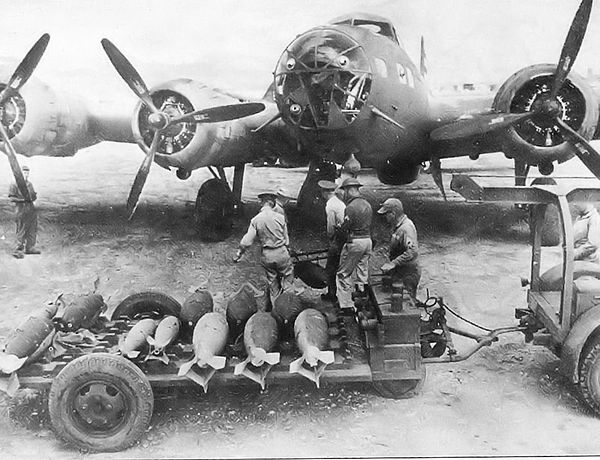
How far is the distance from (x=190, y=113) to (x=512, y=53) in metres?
3.91

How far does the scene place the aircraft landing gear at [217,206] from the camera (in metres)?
8.41

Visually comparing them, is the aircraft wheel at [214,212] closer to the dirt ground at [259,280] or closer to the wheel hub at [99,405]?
the dirt ground at [259,280]

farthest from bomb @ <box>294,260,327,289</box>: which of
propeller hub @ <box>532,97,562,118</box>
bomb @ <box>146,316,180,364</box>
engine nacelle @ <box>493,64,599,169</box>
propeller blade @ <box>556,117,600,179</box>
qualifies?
propeller blade @ <box>556,117,600,179</box>

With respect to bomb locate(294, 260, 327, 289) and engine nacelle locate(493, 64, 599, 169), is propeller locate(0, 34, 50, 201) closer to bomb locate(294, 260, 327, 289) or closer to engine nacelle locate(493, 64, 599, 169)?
bomb locate(294, 260, 327, 289)

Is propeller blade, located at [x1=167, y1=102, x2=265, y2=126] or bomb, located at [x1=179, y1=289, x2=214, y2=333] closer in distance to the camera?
bomb, located at [x1=179, y1=289, x2=214, y2=333]

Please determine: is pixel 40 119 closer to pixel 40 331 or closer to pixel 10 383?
pixel 40 331

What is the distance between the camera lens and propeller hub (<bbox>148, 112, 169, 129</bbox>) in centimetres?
715

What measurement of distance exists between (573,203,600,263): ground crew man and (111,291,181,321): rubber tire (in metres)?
3.78

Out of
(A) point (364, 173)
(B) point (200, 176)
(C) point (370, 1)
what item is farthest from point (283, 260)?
(B) point (200, 176)

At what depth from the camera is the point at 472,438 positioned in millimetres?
4812

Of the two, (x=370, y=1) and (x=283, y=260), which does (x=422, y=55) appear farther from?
(x=283, y=260)

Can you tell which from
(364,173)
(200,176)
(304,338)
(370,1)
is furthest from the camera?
(200,176)

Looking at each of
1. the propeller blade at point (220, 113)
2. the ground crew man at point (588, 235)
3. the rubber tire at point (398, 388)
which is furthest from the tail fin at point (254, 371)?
the propeller blade at point (220, 113)

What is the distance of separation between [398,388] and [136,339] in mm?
2228
